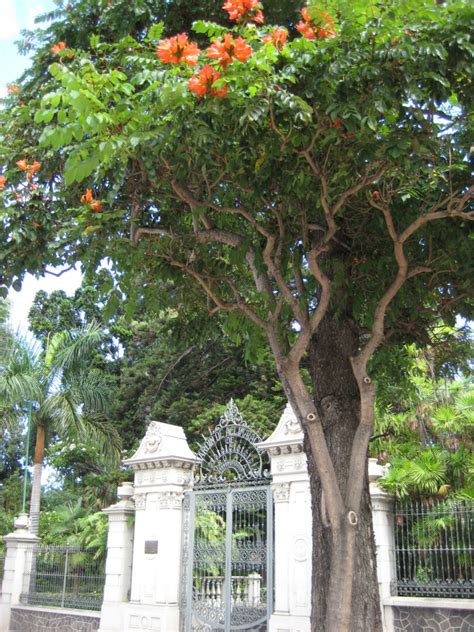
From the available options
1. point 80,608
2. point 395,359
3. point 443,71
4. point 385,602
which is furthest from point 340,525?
point 80,608

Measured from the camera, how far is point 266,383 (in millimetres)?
20625

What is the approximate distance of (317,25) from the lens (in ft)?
16.5

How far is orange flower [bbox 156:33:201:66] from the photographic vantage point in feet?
15.7

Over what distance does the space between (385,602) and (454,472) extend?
85.2 inches

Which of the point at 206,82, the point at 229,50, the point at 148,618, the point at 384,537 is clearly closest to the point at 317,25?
the point at 229,50

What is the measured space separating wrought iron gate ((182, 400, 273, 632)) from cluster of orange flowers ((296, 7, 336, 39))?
6622mm

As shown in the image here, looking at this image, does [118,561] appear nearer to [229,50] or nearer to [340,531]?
[340,531]

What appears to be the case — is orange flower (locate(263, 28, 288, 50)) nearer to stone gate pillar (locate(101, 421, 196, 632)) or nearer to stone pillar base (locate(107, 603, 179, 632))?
stone gate pillar (locate(101, 421, 196, 632))

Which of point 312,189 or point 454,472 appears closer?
point 312,189

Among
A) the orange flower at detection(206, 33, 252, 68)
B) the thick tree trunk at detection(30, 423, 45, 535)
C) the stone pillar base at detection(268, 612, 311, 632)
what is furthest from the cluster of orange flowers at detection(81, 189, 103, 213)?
the thick tree trunk at detection(30, 423, 45, 535)

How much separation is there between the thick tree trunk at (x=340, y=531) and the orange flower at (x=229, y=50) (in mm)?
2597

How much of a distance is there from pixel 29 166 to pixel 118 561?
756 cm

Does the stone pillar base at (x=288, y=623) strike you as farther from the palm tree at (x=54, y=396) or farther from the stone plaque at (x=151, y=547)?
the palm tree at (x=54, y=396)

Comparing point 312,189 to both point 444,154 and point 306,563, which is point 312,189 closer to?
point 444,154
